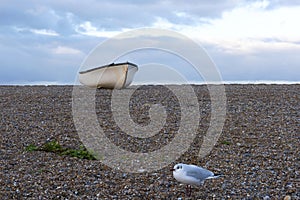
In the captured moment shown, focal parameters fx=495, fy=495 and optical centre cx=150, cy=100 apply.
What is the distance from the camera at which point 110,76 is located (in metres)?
16.4

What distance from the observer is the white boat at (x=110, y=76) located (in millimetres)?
16453

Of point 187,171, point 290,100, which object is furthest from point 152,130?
point 290,100

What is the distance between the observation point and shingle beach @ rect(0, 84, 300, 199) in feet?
21.9

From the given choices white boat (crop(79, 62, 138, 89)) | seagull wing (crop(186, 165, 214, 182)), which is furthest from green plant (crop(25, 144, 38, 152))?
white boat (crop(79, 62, 138, 89))

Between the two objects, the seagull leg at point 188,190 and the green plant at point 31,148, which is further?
the green plant at point 31,148

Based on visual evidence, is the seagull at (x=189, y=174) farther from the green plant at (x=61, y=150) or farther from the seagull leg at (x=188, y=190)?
the green plant at (x=61, y=150)

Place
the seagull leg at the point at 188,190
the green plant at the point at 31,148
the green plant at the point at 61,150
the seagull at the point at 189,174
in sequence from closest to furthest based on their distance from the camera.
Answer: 1. the seagull at the point at 189,174
2. the seagull leg at the point at 188,190
3. the green plant at the point at 61,150
4. the green plant at the point at 31,148

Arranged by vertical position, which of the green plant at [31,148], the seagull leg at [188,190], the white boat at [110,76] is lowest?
the seagull leg at [188,190]

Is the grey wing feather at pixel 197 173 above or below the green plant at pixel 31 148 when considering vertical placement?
above

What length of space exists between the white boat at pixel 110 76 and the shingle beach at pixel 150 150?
2555 millimetres

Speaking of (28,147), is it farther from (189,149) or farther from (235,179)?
(235,179)

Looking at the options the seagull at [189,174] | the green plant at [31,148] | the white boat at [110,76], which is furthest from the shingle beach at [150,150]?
the white boat at [110,76]

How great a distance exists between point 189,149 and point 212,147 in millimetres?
414

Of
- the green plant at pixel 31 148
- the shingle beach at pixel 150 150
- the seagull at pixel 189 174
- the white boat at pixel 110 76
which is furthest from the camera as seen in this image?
the white boat at pixel 110 76
